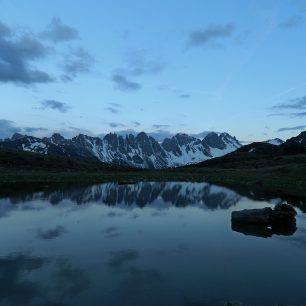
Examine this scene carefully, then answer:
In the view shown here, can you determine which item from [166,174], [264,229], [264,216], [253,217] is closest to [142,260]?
[264,229]

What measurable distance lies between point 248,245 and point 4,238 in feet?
52.3

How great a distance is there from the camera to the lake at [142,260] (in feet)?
54.9

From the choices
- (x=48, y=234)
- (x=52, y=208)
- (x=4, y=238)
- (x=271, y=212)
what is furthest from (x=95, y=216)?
(x=271, y=212)

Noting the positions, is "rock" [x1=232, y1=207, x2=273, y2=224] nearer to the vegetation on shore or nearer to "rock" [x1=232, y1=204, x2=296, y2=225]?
"rock" [x1=232, y1=204, x2=296, y2=225]

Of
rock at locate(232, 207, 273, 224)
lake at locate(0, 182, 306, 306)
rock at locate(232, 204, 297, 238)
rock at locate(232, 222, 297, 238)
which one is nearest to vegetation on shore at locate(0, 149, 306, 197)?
rock at locate(232, 204, 297, 238)

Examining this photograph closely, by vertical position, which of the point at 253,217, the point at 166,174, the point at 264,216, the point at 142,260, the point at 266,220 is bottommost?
the point at 142,260

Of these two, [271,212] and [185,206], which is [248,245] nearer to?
[271,212]

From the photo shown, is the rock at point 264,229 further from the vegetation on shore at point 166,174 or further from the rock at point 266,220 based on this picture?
the vegetation on shore at point 166,174

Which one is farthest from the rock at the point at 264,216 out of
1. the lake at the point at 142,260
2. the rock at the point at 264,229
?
the lake at the point at 142,260

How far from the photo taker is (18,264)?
20797 millimetres

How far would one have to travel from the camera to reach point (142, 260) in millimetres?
22234

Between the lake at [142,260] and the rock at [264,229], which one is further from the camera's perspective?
the rock at [264,229]

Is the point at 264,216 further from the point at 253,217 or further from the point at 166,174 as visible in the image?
the point at 166,174

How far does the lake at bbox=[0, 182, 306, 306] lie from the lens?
1673cm
